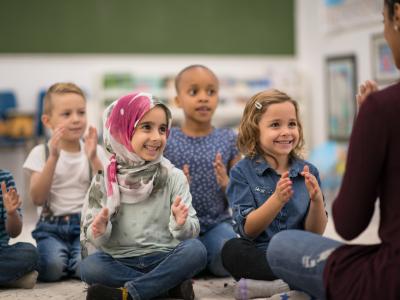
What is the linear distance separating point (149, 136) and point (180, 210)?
293 mm

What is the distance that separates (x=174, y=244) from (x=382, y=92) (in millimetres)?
986

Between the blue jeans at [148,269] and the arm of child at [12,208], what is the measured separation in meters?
0.35

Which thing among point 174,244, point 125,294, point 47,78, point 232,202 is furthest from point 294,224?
point 47,78

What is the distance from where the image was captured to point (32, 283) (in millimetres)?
2334

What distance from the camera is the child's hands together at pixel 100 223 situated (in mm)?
1908

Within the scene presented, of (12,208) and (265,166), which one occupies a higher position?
(265,166)

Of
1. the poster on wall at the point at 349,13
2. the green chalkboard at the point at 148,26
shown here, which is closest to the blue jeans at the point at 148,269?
the poster on wall at the point at 349,13

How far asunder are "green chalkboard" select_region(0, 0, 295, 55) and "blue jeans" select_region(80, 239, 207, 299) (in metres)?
4.23

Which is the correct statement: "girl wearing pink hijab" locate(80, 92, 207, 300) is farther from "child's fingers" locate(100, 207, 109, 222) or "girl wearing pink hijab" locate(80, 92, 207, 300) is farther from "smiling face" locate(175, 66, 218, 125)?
"smiling face" locate(175, 66, 218, 125)

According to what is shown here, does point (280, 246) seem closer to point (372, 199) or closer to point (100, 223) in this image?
point (372, 199)

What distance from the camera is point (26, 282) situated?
7.64 ft

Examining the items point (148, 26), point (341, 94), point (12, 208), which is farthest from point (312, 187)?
point (148, 26)

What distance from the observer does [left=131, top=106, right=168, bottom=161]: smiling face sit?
6.81 ft

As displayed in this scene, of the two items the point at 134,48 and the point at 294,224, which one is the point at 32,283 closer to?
the point at 294,224
